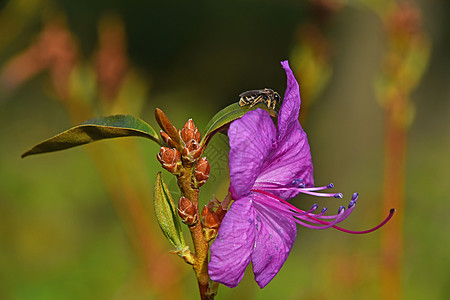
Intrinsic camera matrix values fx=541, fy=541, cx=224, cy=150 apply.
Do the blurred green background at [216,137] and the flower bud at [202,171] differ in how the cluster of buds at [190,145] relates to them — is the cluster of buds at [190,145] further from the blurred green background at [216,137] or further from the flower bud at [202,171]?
the blurred green background at [216,137]

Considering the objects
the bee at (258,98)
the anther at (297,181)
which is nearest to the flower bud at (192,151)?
the bee at (258,98)

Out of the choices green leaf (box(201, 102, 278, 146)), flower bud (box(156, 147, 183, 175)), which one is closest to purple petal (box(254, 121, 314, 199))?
green leaf (box(201, 102, 278, 146))

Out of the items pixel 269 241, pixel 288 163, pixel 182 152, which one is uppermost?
pixel 182 152

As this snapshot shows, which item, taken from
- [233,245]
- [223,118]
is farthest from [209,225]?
[223,118]

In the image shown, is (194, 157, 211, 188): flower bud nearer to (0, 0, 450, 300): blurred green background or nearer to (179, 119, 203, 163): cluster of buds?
(179, 119, 203, 163): cluster of buds

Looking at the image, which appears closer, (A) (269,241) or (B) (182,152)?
(B) (182,152)

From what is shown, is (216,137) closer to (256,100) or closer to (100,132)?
(256,100)

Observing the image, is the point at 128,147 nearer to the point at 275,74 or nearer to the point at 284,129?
the point at 284,129
